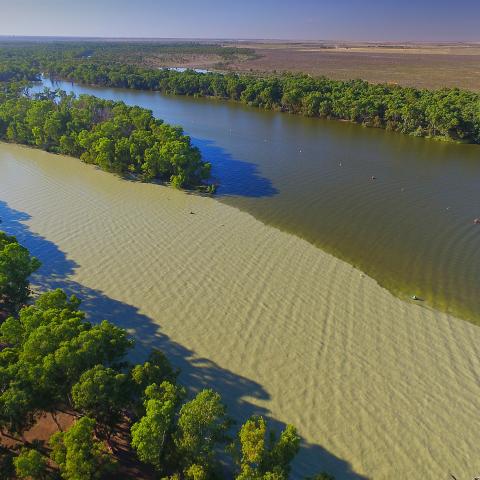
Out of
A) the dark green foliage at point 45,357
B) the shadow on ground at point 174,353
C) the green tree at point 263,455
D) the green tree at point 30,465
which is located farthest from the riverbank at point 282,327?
the green tree at point 30,465

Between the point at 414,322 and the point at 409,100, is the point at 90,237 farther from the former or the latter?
the point at 409,100

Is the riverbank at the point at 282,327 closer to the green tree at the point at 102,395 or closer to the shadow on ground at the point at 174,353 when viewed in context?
the shadow on ground at the point at 174,353

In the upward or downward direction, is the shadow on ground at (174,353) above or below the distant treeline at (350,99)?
below

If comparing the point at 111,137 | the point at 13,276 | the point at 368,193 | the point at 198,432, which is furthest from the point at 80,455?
the point at 111,137

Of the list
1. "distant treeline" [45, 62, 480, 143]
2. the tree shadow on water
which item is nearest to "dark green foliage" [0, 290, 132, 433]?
the tree shadow on water

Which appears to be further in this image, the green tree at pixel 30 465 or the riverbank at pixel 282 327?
the riverbank at pixel 282 327

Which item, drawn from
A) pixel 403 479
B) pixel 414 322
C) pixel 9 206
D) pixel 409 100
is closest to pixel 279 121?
pixel 409 100
